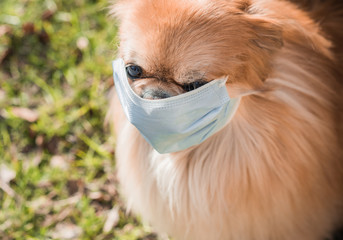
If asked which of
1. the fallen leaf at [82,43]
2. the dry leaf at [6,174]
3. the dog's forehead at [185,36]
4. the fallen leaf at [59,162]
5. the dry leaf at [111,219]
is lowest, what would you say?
the dry leaf at [111,219]

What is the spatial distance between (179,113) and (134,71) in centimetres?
26

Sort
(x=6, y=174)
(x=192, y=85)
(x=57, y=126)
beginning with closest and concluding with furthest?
(x=192, y=85)
(x=6, y=174)
(x=57, y=126)

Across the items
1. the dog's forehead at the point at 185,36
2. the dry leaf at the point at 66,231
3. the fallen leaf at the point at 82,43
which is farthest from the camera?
the fallen leaf at the point at 82,43

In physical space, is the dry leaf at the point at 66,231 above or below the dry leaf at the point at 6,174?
below

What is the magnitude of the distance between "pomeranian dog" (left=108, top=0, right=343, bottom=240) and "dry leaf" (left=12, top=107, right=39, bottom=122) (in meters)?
0.95

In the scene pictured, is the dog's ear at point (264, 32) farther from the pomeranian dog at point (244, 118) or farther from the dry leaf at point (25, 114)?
the dry leaf at point (25, 114)

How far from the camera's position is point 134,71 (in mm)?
1623

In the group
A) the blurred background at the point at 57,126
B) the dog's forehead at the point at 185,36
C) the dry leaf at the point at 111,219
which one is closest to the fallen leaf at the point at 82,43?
the blurred background at the point at 57,126

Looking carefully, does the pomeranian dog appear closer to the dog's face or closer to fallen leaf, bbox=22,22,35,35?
the dog's face

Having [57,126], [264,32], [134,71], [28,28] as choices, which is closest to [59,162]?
[57,126]

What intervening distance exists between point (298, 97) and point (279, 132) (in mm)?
175

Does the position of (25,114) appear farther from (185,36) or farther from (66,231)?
(185,36)

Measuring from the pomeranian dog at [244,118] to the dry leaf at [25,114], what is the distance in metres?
0.95

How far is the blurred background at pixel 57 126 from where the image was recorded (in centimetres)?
251
